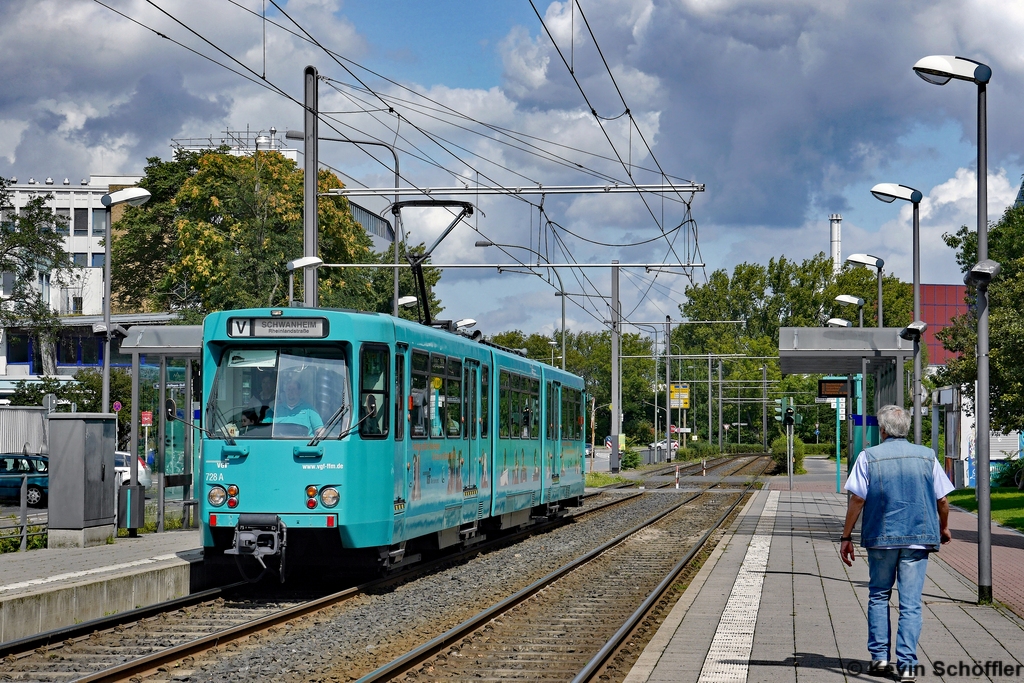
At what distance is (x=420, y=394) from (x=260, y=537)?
111 inches

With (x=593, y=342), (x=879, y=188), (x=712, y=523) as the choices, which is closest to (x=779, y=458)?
(x=712, y=523)

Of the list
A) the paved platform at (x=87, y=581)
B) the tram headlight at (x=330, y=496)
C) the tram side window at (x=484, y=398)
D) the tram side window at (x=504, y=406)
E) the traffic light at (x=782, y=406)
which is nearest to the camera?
the paved platform at (x=87, y=581)

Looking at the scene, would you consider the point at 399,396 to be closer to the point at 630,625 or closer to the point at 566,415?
the point at 630,625

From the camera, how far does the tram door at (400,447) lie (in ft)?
45.3

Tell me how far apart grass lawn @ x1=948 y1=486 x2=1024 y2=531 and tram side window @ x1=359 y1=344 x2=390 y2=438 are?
14.5m

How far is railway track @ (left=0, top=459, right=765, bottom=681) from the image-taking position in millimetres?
9227

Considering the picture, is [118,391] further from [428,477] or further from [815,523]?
[428,477]

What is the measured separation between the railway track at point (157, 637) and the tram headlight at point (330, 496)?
0.95 meters

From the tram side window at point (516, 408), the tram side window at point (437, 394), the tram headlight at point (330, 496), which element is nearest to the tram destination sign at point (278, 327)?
the tram headlight at point (330, 496)

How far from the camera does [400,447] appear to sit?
13.9 meters

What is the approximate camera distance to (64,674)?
910 centimetres

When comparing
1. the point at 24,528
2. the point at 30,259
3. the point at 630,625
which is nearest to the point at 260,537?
the point at 630,625

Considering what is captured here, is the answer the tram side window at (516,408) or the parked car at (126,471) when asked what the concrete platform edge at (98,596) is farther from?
the parked car at (126,471)

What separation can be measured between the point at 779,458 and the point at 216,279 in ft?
100
